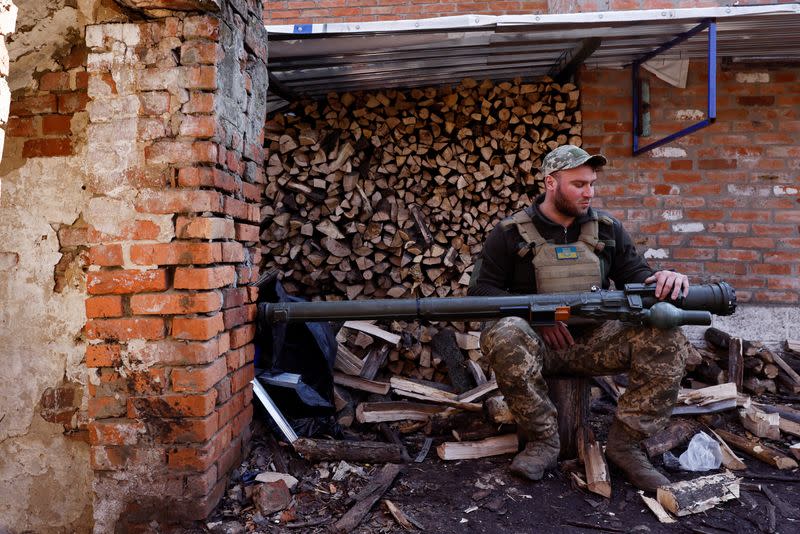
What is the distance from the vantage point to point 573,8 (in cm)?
466

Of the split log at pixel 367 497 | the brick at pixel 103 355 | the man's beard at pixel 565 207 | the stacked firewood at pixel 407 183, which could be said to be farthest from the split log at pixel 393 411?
the brick at pixel 103 355

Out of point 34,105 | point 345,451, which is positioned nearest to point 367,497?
point 345,451

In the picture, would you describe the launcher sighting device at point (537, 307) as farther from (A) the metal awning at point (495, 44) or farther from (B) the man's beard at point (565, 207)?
(A) the metal awning at point (495, 44)

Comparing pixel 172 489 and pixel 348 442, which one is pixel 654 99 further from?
pixel 172 489

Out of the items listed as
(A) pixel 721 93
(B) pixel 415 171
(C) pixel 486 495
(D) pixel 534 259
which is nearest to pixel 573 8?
(A) pixel 721 93

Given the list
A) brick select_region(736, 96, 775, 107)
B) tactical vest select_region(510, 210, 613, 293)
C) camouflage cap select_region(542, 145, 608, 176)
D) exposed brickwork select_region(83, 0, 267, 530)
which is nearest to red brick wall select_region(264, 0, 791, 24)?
brick select_region(736, 96, 775, 107)

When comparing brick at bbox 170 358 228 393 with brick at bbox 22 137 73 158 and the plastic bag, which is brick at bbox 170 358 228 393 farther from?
the plastic bag

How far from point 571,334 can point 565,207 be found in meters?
0.72

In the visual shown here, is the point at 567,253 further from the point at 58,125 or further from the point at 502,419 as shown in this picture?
the point at 58,125

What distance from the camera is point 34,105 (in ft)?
8.20

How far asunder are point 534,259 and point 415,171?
1.62 m

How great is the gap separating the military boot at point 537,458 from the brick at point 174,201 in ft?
6.27

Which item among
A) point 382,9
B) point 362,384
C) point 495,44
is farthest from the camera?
point 382,9

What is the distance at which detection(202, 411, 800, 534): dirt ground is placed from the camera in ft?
7.72
